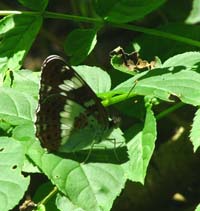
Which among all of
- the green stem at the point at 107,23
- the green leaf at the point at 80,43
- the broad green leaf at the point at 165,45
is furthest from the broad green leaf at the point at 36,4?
the broad green leaf at the point at 165,45

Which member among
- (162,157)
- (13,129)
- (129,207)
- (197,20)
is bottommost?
(129,207)

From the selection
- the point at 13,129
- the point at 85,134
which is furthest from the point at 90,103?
the point at 13,129

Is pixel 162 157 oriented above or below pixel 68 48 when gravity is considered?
below

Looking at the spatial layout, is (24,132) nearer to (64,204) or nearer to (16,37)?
(64,204)

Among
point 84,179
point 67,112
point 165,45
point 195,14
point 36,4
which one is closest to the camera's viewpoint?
point 84,179

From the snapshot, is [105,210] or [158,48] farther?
[158,48]

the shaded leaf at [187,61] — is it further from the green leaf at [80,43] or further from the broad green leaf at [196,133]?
the green leaf at [80,43]

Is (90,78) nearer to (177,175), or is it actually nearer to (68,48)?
(68,48)

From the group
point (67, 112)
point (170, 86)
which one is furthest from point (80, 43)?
point (170, 86)
